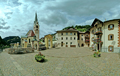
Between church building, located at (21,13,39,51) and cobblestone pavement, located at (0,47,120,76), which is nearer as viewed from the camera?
cobblestone pavement, located at (0,47,120,76)

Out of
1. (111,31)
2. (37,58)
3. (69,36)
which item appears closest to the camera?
(37,58)

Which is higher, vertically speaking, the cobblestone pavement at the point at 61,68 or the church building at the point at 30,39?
the church building at the point at 30,39

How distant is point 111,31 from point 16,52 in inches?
1076

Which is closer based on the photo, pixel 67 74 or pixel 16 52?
pixel 67 74

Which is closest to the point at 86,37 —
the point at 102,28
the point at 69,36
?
the point at 69,36

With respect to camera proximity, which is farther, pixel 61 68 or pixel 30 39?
pixel 30 39

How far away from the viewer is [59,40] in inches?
1708

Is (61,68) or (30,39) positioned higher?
(30,39)

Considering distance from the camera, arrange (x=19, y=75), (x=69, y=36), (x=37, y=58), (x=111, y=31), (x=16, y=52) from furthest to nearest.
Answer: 1. (x=69, y=36)
2. (x=111, y=31)
3. (x=16, y=52)
4. (x=37, y=58)
5. (x=19, y=75)

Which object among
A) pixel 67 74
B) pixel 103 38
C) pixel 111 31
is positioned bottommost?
pixel 67 74

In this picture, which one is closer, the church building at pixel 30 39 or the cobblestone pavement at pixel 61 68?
the cobblestone pavement at pixel 61 68

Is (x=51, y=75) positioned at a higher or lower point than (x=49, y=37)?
lower

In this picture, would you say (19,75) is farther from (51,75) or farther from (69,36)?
(69,36)

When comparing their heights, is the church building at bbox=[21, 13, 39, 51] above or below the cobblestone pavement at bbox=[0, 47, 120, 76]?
above
